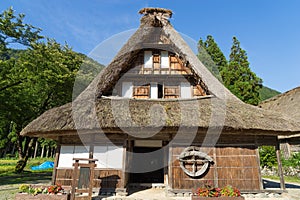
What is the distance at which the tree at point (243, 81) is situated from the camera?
19891 mm

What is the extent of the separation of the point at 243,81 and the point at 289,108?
198 inches

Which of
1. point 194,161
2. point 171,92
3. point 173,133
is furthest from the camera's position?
point 171,92

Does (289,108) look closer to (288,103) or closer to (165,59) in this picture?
(288,103)

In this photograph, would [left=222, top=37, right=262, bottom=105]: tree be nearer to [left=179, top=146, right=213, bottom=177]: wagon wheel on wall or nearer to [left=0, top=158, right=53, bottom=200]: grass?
[left=179, top=146, right=213, bottom=177]: wagon wheel on wall

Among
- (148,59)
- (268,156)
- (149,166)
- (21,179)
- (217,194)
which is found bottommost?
(21,179)

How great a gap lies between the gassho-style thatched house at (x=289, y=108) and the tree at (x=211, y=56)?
271 inches

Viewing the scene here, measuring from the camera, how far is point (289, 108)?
58.3 ft

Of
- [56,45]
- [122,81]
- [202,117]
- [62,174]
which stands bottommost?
[62,174]

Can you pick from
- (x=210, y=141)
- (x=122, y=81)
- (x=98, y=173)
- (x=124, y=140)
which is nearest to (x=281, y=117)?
(x=210, y=141)

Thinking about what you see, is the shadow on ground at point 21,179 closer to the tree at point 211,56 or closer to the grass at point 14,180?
the grass at point 14,180

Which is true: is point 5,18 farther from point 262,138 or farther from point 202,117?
point 262,138

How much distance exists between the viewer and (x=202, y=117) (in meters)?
7.69

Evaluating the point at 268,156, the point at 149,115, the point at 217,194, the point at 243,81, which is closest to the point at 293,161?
the point at 268,156

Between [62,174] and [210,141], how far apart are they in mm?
6362
